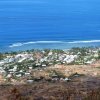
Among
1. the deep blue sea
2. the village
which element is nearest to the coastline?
the deep blue sea

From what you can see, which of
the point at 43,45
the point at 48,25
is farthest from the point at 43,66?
the point at 48,25

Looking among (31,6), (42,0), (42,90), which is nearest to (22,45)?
(42,90)

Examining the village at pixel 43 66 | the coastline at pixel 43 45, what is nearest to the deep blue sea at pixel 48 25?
the coastline at pixel 43 45

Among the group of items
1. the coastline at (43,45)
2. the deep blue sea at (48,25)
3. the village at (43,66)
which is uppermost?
the deep blue sea at (48,25)

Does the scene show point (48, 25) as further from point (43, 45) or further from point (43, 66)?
point (43, 66)

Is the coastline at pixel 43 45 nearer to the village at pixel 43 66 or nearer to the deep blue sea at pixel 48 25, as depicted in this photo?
the deep blue sea at pixel 48 25

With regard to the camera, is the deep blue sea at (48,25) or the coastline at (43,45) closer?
the coastline at (43,45)
